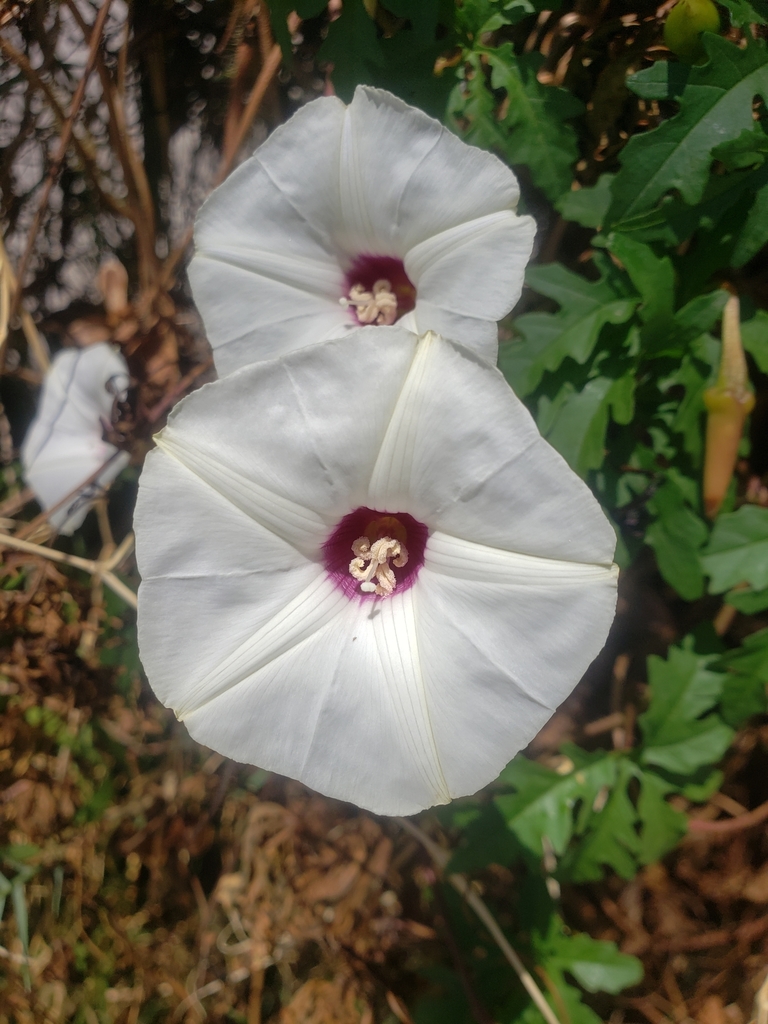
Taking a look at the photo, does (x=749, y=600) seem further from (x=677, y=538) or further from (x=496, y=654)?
(x=496, y=654)

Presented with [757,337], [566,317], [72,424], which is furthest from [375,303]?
[72,424]

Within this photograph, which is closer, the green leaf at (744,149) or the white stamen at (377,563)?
the green leaf at (744,149)

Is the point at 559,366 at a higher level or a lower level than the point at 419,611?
higher

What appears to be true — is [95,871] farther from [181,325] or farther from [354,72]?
[354,72]

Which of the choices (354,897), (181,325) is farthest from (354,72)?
(354,897)

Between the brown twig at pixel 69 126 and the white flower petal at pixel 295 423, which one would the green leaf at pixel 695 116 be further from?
the brown twig at pixel 69 126

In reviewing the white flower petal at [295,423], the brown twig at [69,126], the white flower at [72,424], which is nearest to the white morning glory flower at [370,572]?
the white flower petal at [295,423]
